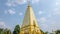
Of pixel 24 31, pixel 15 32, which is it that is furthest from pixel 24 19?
pixel 15 32

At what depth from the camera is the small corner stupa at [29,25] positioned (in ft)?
93.1

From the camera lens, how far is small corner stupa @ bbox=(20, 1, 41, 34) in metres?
28.4

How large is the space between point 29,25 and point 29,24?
0.67 ft

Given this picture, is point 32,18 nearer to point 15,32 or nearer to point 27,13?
point 27,13

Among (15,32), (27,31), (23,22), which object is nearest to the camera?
(27,31)

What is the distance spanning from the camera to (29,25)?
29.1 meters

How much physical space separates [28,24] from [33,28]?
4.40 feet

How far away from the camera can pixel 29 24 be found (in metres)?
29.1

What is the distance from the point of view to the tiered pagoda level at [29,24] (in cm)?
2836

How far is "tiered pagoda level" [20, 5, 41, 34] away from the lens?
93.0 feet

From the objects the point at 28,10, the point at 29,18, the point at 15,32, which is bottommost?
the point at 15,32

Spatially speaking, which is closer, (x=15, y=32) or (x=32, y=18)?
(x=32, y=18)

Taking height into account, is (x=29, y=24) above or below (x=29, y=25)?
above

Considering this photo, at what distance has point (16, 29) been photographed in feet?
162
